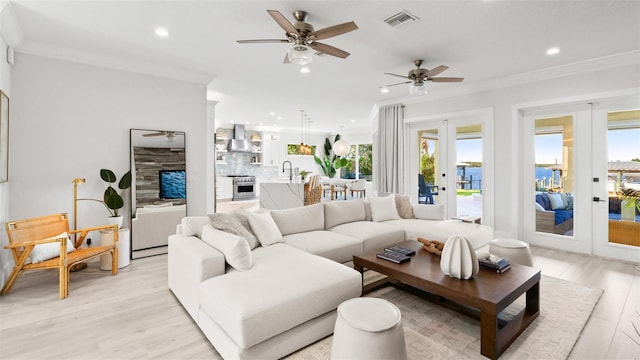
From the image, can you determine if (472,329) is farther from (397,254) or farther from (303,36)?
(303,36)

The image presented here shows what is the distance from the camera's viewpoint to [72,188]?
12.2 ft

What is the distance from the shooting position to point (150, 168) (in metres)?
4.21

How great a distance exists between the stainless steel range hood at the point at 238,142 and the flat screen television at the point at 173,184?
5.30 metres

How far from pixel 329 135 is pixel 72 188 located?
9308 millimetres

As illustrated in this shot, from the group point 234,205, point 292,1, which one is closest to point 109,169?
point 292,1

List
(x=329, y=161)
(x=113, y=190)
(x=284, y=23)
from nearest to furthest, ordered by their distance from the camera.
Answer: (x=284, y=23) → (x=113, y=190) → (x=329, y=161)

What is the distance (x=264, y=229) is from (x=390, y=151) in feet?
13.0

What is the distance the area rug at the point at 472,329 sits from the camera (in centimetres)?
196

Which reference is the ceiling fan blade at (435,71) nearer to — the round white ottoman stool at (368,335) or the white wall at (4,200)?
the round white ottoman stool at (368,335)

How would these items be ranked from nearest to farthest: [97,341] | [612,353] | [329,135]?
[612,353]
[97,341]
[329,135]

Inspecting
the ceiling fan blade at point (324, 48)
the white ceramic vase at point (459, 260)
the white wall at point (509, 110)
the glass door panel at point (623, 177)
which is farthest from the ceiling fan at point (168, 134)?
the glass door panel at point (623, 177)

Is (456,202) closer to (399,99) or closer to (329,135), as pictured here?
(399,99)

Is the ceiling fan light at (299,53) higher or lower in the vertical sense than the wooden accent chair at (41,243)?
higher

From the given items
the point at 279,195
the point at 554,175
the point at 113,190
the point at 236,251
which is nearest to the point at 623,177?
the point at 554,175
